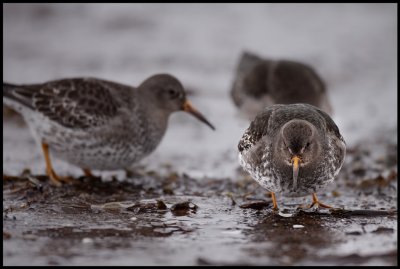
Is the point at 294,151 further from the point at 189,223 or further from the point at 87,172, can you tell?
the point at 87,172

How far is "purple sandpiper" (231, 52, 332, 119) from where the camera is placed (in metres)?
10.2

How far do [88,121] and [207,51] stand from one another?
7223mm

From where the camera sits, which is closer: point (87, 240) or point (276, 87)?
point (87, 240)

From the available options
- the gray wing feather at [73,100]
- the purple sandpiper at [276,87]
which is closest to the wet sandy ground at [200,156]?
the purple sandpiper at [276,87]

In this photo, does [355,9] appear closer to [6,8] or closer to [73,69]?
[73,69]

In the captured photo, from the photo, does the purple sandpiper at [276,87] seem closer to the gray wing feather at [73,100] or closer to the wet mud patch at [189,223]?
the wet mud patch at [189,223]

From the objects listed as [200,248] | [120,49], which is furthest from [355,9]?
[200,248]

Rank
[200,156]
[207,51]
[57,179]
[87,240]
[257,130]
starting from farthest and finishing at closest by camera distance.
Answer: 1. [207,51]
2. [200,156]
3. [57,179]
4. [257,130]
5. [87,240]

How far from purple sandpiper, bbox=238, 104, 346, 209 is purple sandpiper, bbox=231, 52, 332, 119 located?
3797mm

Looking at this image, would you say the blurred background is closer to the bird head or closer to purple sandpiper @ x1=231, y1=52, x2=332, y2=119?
purple sandpiper @ x1=231, y1=52, x2=332, y2=119

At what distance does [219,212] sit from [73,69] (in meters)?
8.12

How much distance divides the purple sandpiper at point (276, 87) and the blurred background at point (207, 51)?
0.40m

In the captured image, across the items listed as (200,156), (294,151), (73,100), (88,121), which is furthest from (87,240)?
(200,156)

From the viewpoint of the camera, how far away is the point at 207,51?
14.6 meters
